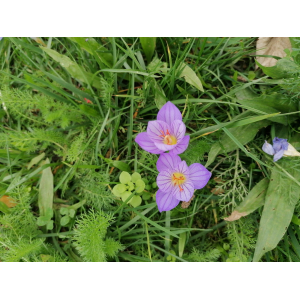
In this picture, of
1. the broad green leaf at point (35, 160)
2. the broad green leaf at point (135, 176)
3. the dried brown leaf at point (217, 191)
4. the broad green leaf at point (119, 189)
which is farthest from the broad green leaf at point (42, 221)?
the dried brown leaf at point (217, 191)

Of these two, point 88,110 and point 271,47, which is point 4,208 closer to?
point 88,110

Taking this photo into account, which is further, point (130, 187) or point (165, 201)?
point (130, 187)

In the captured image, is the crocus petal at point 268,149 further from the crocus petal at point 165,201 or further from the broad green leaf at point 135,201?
the broad green leaf at point 135,201

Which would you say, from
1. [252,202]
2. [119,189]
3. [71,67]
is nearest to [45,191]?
[119,189]

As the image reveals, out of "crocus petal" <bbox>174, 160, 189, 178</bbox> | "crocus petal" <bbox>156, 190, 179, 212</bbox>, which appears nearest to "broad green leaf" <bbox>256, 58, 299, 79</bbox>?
"crocus petal" <bbox>174, 160, 189, 178</bbox>
